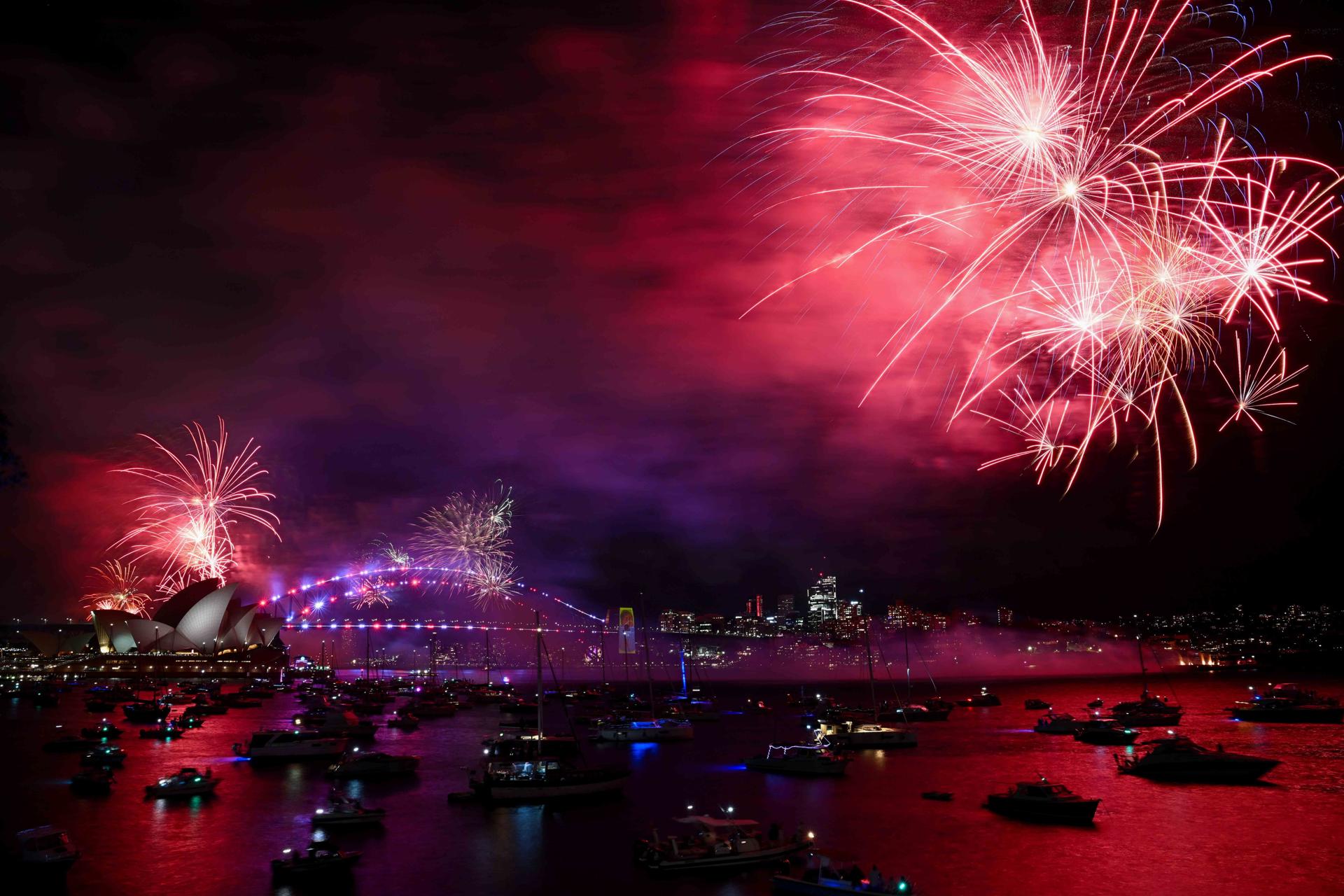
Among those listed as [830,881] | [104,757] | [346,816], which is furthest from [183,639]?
[830,881]

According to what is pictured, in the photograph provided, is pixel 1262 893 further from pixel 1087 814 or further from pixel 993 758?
pixel 993 758

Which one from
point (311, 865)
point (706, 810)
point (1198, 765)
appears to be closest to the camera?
point (311, 865)

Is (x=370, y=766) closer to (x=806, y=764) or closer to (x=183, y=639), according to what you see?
(x=806, y=764)

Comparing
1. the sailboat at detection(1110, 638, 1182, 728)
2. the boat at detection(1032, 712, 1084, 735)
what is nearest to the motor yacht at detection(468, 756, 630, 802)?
the boat at detection(1032, 712, 1084, 735)

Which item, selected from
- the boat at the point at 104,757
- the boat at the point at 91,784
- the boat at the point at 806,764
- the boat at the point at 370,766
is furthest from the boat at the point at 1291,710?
the boat at the point at 91,784

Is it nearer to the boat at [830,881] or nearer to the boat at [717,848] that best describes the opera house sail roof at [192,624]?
the boat at [717,848]

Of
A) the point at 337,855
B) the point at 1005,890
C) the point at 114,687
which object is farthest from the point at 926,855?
the point at 114,687
